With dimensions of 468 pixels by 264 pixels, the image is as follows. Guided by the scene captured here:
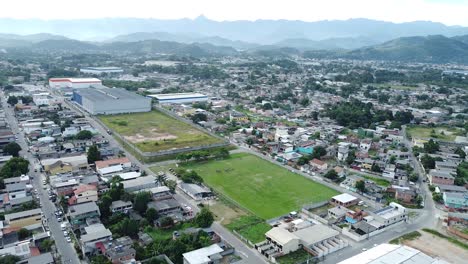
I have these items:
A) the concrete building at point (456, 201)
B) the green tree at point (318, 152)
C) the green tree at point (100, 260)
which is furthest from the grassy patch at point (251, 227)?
the concrete building at point (456, 201)

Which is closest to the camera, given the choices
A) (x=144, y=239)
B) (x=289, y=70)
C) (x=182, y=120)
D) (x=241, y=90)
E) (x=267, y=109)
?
(x=144, y=239)

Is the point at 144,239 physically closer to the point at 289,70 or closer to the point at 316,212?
the point at 316,212

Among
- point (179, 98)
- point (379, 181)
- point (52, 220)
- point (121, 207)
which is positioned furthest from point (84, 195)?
point (179, 98)

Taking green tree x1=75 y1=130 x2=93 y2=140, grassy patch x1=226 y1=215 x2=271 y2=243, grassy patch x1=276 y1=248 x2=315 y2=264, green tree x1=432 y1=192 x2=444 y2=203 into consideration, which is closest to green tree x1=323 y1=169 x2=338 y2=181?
green tree x1=432 y1=192 x2=444 y2=203

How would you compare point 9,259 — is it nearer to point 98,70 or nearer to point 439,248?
point 439,248

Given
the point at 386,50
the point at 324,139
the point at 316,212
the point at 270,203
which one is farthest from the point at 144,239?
the point at 386,50

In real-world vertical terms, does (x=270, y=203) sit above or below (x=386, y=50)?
below

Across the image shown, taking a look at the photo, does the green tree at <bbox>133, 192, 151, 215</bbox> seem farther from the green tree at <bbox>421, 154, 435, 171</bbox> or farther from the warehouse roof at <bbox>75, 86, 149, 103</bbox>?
the warehouse roof at <bbox>75, 86, 149, 103</bbox>
